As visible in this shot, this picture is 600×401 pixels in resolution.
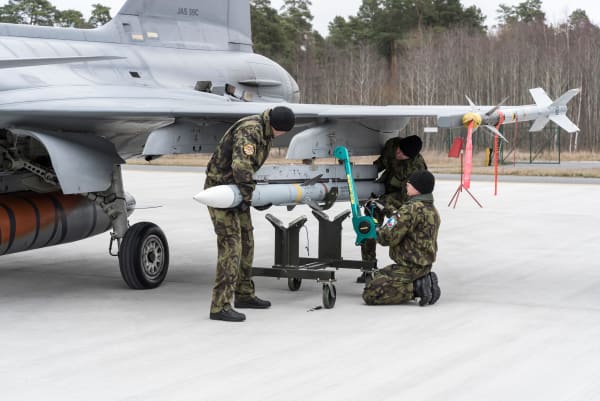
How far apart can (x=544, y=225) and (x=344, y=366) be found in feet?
29.0

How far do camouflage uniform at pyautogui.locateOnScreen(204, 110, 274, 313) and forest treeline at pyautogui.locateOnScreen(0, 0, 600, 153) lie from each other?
33182 millimetres

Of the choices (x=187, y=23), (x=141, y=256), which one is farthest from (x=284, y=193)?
(x=187, y=23)

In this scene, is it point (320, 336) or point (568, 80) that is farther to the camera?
point (568, 80)

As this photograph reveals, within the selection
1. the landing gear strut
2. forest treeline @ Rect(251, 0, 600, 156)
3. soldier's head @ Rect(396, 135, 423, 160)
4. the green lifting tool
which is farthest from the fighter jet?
forest treeline @ Rect(251, 0, 600, 156)

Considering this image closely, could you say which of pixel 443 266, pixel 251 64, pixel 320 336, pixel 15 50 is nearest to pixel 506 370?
pixel 320 336

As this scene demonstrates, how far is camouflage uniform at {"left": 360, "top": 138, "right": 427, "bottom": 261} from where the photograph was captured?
8445mm

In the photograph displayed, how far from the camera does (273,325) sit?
21.7 feet

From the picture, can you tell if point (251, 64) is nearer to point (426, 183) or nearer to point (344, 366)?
point (426, 183)

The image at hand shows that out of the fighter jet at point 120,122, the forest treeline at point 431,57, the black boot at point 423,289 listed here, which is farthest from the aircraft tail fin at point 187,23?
the forest treeline at point 431,57

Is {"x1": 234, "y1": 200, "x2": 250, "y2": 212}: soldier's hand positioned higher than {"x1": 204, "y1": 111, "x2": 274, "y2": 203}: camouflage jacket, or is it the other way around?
{"x1": 204, "y1": 111, "x2": 274, "y2": 203}: camouflage jacket

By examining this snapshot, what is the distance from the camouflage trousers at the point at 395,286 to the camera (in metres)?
7.30

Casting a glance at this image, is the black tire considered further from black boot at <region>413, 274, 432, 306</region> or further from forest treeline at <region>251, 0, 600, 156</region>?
forest treeline at <region>251, 0, 600, 156</region>

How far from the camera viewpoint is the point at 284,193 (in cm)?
753

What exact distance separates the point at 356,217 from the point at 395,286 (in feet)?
2.57
